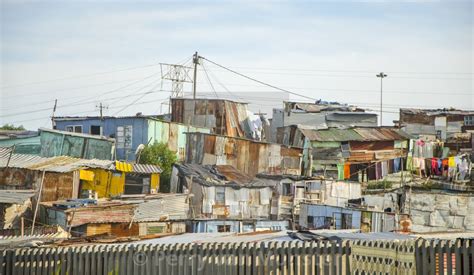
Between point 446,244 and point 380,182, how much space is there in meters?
31.5

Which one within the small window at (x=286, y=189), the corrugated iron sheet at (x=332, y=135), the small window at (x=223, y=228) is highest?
the corrugated iron sheet at (x=332, y=135)

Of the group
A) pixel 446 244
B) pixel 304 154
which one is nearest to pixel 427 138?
pixel 304 154

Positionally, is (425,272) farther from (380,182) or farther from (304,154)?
(304,154)

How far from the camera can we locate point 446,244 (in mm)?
11031

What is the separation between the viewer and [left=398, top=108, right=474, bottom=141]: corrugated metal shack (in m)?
54.8

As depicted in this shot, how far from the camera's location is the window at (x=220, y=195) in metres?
32.9

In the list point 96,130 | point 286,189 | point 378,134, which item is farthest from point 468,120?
point 96,130

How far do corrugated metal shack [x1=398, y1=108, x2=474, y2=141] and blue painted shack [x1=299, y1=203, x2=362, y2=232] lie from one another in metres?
26.0

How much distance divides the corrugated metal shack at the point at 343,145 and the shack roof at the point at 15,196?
73.3 feet

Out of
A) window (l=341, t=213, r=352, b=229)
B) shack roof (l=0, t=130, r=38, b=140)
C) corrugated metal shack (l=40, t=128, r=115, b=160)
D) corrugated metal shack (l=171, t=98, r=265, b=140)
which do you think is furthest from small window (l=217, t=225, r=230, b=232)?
corrugated metal shack (l=171, t=98, r=265, b=140)

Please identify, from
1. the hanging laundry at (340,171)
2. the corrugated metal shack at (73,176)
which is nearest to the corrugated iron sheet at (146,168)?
the corrugated metal shack at (73,176)

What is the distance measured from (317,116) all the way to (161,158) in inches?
710

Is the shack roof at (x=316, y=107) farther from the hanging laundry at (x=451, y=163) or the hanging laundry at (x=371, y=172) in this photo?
the hanging laundry at (x=451, y=163)

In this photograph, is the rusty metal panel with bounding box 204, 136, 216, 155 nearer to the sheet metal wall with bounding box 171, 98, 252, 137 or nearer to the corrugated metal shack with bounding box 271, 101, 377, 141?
the sheet metal wall with bounding box 171, 98, 252, 137
